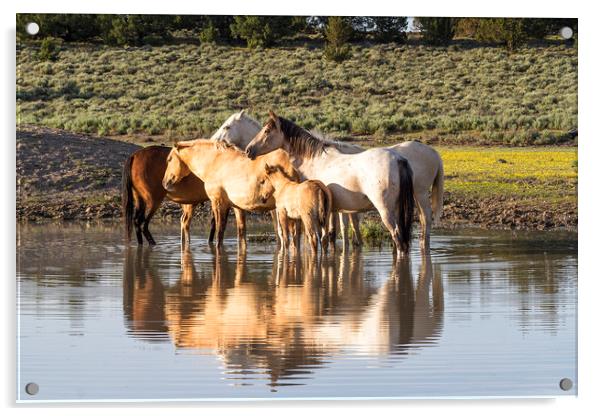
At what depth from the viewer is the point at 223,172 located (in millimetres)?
15219

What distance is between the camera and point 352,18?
12.5m

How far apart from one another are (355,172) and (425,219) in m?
1.59

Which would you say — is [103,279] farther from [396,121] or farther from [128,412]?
[396,121]

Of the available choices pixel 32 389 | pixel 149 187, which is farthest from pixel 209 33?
pixel 32 389

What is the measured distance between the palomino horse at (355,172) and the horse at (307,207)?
0.78 feet

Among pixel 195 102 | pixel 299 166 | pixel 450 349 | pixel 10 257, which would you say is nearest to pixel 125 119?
pixel 195 102

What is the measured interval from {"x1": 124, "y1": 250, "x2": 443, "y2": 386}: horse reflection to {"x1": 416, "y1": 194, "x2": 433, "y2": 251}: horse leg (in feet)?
5.00

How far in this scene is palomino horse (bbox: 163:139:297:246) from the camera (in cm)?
1482

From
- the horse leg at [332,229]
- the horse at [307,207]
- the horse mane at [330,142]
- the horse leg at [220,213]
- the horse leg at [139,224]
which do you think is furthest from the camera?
the horse leg at [139,224]

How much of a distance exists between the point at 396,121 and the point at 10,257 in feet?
33.5

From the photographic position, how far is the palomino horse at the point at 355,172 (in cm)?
1355

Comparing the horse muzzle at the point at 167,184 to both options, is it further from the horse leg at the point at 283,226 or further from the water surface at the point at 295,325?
the horse leg at the point at 283,226

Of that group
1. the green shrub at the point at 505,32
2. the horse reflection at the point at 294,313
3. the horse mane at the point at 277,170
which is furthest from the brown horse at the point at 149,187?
the green shrub at the point at 505,32

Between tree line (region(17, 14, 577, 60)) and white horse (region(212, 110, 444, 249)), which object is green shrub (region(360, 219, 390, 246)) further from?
tree line (region(17, 14, 577, 60))
